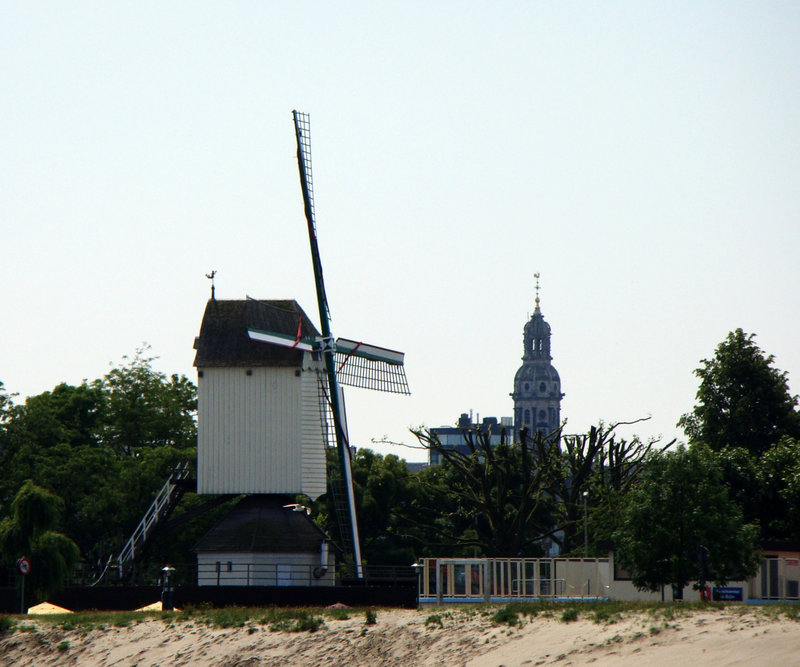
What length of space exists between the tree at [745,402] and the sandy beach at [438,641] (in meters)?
34.0

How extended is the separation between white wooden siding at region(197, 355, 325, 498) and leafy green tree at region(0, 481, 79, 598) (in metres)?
5.87

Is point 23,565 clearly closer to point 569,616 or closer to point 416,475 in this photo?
point 569,616

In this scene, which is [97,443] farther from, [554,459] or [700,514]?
[700,514]

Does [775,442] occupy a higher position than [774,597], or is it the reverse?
[775,442]

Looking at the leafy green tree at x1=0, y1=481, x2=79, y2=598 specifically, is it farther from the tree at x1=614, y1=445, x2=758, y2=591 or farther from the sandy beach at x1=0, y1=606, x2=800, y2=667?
the tree at x1=614, y1=445, x2=758, y2=591

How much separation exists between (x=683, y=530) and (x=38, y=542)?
24.0 meters

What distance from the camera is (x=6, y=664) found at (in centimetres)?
3978

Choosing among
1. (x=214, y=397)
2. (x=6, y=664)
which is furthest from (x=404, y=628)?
(x=214, y=397)

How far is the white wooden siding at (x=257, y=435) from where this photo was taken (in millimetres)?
50562

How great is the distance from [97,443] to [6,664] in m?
32.3

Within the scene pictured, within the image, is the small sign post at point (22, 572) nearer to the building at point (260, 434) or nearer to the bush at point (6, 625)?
the bush at point (6, 625)

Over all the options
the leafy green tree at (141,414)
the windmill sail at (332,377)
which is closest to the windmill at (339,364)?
the windmill sail at (332,377)

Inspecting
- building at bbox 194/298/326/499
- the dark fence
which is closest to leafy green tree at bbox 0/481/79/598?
the dark fence

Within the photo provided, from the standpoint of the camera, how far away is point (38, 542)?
48094mm
